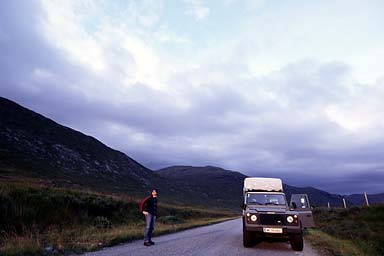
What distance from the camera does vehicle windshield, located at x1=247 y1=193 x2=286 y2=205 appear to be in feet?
49.0

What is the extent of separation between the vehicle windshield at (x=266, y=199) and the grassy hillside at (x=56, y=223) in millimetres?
5362

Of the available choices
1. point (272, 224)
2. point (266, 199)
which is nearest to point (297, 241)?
point (272, 224)

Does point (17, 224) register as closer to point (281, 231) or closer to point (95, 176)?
point (281, 231)

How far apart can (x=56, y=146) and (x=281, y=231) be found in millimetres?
77701

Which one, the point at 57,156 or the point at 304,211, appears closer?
the point at 304,211

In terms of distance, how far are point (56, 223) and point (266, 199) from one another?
10999 mm

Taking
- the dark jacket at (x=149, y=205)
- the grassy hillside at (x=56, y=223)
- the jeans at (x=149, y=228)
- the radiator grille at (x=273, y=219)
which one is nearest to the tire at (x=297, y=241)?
the radiator grille at (x=273, y=219)

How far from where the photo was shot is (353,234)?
743 inches

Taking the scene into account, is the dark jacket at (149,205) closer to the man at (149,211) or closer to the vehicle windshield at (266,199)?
the man at (149,211)

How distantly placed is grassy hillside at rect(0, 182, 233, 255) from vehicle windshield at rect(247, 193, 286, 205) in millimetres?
5362

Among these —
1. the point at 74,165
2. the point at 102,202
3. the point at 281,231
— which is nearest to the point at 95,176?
the point at 74,165

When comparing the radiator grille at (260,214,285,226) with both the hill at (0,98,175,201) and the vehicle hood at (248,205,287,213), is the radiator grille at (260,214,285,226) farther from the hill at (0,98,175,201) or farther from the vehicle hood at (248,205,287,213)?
the hill at (0,98,175,201)

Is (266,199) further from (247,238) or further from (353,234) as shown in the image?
(353,234)

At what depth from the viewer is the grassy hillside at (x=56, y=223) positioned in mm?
10750
